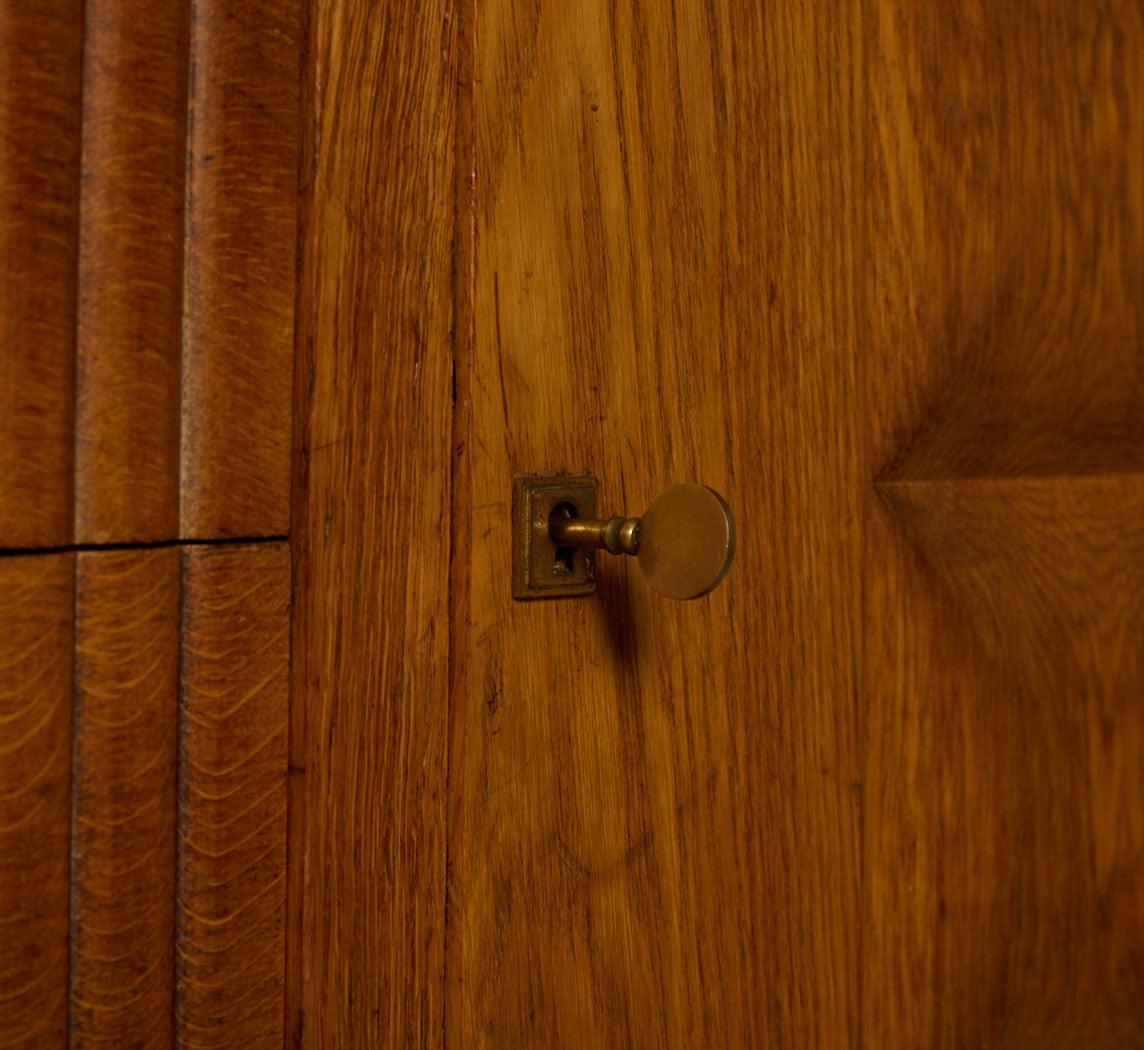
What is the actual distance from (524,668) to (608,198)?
16 cm

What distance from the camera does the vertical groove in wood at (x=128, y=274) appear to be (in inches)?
11.3

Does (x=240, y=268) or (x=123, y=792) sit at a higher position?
(x=240, y=268)

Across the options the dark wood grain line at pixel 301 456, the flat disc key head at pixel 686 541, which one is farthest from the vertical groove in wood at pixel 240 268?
the flat disc key head at pixel 686 541

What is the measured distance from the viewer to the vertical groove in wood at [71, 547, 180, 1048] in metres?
0.29

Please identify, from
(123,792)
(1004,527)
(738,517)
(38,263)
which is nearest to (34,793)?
(123,792)

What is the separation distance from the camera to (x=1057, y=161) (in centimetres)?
56

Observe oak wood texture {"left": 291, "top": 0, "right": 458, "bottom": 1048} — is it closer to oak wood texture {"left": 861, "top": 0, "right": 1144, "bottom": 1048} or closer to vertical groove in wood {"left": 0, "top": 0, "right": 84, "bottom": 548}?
vertical groove in wood {"left": 0, "top": 0, "right": 84, "bottom": 548}

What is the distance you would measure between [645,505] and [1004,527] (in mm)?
232

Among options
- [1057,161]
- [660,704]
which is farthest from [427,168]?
[1057,161]

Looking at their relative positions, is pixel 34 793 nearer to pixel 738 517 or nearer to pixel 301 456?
pixel 301 456

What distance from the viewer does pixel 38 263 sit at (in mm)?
278

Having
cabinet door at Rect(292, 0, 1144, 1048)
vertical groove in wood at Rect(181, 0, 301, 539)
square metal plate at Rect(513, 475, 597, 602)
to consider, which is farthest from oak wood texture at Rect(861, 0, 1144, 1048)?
vertical groove in wood at Rect(181, 0, 301, 539)

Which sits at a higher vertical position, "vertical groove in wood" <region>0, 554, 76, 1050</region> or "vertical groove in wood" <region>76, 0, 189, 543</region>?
"vertical groove in wood" <region>76, 0, 189, 543</region>

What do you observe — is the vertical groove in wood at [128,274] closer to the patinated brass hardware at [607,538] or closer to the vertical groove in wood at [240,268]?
the vertical groove in wood at [240,268]
